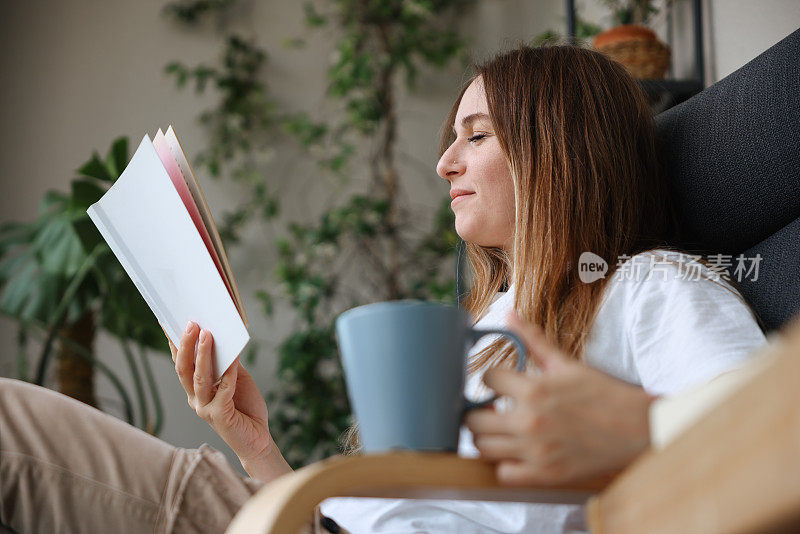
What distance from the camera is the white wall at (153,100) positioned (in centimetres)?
252

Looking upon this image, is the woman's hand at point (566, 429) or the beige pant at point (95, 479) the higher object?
the woman's hand at point (566, 429)

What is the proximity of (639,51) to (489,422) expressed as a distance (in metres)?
1.39

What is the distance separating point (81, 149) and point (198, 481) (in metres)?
2.19

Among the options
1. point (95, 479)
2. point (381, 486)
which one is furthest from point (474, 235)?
point (381, 486)

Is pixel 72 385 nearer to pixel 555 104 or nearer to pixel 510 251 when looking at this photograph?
pixel 510 251

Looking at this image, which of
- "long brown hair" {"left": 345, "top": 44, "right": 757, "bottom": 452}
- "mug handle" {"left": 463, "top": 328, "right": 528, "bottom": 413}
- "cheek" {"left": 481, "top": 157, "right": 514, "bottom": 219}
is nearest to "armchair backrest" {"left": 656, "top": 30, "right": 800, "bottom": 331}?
"long brown hair" {"left": 345, "top": 44, "right": 757, "bottom": 452}

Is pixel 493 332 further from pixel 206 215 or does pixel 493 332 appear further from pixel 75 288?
pixel 75 288

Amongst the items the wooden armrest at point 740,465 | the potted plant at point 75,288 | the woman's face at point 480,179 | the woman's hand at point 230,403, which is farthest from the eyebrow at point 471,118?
the potted plant at point 75,288

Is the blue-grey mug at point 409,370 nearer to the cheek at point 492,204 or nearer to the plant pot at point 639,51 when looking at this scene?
the cheek at point 492,204

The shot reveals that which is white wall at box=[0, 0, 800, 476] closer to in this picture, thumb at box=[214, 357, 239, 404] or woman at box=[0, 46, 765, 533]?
woman at box=[0, 46, 765, 533]

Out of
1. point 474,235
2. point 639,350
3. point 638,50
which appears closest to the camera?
point 639,350

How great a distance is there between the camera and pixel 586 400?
0.44 metres

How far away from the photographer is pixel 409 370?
45 cm

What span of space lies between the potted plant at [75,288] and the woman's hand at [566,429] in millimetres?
1815
